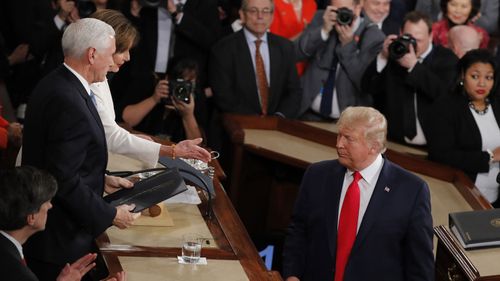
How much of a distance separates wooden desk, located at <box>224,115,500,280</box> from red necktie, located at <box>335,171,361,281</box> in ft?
3.74

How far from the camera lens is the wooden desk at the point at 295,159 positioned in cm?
573

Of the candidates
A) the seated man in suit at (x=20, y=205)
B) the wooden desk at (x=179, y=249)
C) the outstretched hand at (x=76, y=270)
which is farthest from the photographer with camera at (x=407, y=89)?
the seated man in suit at (x=20, y=205)

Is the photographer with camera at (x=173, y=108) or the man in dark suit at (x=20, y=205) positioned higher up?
the man in dark suit at (x=20, y=205)

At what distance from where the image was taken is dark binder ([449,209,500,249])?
4.15 meters

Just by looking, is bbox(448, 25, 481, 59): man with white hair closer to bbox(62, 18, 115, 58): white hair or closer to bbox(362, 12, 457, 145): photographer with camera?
bbox(362, 12, 457, 145): photographer with camera

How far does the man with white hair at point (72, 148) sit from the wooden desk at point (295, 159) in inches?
78.4

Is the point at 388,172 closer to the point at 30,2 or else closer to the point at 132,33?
the point at 132,33

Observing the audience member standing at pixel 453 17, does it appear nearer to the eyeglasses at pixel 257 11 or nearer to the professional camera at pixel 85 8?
the eyeglasses at pixel 257 11

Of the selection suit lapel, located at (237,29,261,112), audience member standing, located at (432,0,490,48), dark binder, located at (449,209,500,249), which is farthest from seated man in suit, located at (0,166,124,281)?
audience member standing, located at (432,0,490,48)

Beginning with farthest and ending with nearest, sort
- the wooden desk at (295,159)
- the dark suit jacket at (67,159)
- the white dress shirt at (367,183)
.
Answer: the wooden desk at (295,159), the white dress shirt at (367,183), the dark suit jacket at (67,159)

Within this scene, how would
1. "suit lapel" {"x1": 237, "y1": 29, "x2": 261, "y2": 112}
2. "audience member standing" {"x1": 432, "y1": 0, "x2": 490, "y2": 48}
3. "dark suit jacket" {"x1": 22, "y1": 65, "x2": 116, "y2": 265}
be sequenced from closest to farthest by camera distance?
"dark suit jacket" {"x1": 22, "y1": 65, "x2": 116, "y2": 265} < "suit lapel" {"x1": 237, "y1": 29, "x2": 261, "y2": 112} < "audience member standing" {"x1": 432, "y1": 0, "x2": 490, "y2": 48}

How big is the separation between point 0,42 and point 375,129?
3.56 m

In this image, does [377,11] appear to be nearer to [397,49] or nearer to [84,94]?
[397,49]

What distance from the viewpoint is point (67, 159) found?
4.01 metres
